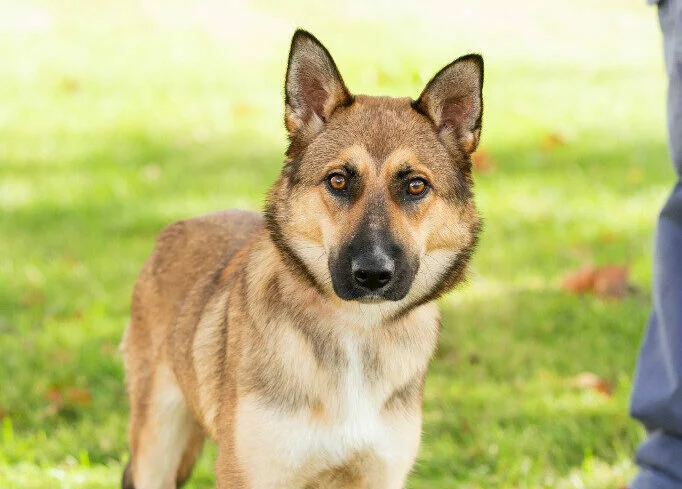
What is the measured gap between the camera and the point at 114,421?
5.64 meters

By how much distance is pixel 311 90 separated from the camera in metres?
4.03

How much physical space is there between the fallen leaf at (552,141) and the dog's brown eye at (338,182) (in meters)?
6.53

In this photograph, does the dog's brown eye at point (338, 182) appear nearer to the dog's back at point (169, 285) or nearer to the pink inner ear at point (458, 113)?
the pink inner ear at point (458, 113)

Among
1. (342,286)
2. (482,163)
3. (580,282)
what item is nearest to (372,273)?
(342,286)

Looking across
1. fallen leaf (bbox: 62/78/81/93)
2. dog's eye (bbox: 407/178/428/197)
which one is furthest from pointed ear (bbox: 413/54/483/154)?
fallen leaf (bbox: 62/78/81/93)

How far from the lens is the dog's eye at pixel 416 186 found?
3.85 meters

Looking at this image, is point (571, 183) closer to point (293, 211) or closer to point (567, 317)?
point (567, 317)

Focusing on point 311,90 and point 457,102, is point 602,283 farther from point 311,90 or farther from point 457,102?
point 311,90

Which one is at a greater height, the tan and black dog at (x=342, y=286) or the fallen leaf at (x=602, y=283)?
the tan and black dog at (x=342, y=286)

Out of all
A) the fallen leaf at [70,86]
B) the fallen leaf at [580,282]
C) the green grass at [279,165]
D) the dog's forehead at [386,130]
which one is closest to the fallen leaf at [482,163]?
the green grass at [279,165]

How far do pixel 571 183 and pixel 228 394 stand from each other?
19.0ft

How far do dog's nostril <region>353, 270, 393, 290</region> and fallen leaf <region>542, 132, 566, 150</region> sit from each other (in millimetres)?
6701

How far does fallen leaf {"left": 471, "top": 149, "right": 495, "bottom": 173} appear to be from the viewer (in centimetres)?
947

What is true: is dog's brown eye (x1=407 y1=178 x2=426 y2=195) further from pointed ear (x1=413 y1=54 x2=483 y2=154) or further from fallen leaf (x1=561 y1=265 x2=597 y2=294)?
fallen leaf (x1=561 y1=265 x2=597 y2=294)
